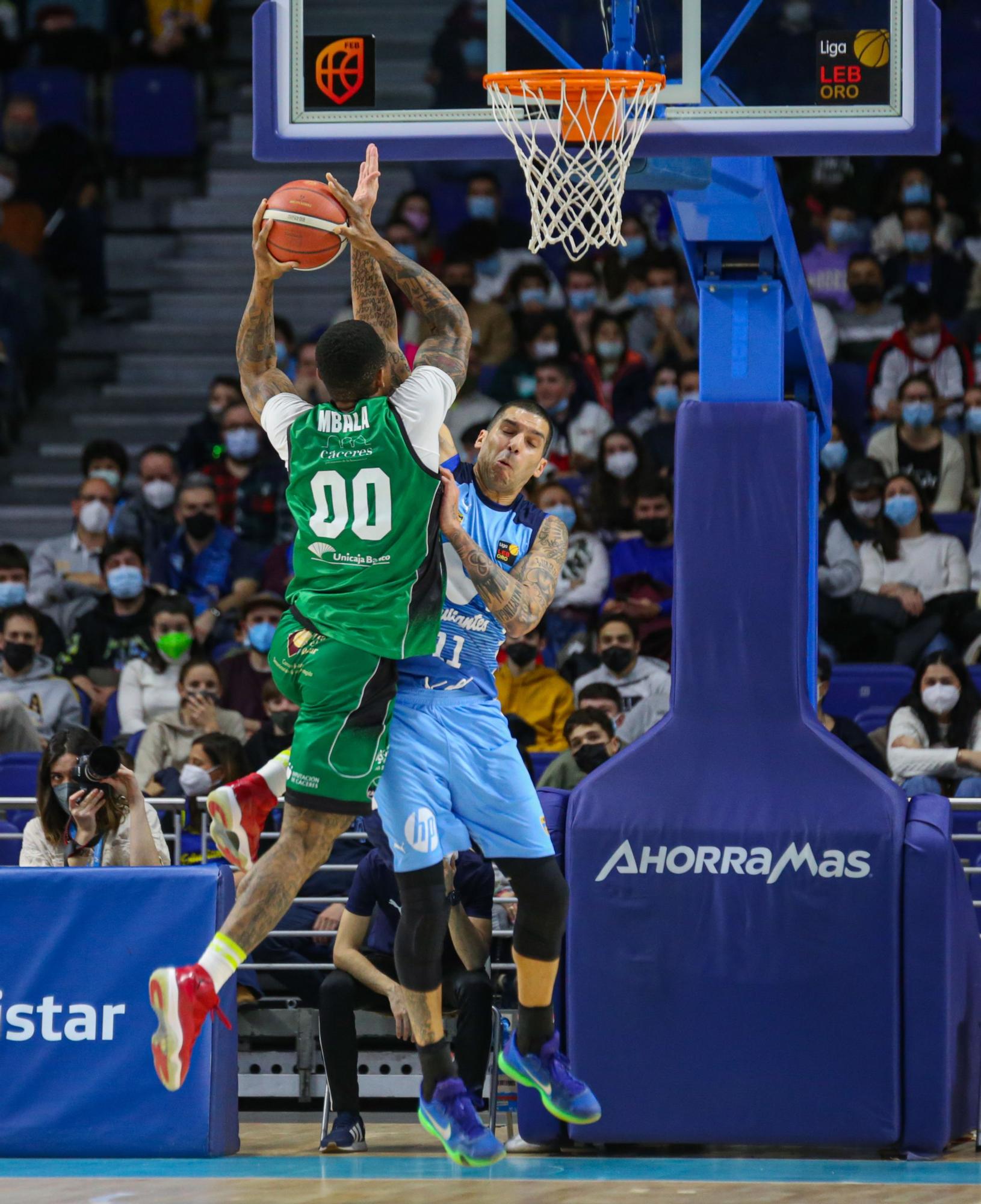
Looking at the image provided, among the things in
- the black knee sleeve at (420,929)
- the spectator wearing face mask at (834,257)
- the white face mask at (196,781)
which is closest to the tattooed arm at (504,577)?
the black knee sleeve at (420,929)

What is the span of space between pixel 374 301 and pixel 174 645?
6069 millimetres

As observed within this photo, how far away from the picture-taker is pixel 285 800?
722cm

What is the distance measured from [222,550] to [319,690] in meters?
8.03

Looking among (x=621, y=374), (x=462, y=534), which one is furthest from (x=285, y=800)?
(x=621, y=374)

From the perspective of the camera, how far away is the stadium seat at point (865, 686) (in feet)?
42.9

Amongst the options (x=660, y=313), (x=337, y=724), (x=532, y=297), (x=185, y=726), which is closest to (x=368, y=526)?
(x=337, y=724)

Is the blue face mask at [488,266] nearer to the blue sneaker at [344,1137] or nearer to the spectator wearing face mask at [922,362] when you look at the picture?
the spectator wearing face mask at [922,362]

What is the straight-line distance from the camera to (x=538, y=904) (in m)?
7.48

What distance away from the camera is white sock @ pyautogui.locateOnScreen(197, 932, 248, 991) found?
23.0ft

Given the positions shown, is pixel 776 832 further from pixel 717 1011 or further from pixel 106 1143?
pixel 106 1143

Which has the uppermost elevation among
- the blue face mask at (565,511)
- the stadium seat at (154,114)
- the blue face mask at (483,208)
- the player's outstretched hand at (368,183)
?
the stadium seat at (154,114)

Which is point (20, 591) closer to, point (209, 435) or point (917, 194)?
point (209, 435)

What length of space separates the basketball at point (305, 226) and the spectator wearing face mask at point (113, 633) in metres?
6.74

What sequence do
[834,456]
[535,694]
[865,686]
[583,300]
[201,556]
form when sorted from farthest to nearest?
[583,300] → [201,556] → [834,456] → [865,686] → [535,694]
